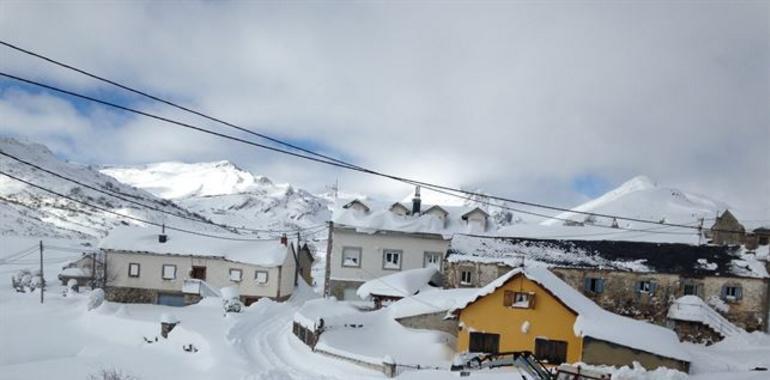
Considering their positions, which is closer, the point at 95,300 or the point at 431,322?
the point at 431,322

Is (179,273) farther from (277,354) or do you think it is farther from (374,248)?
(277,354)

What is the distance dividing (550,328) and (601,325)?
226 cm

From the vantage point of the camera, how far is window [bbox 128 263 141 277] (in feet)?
140

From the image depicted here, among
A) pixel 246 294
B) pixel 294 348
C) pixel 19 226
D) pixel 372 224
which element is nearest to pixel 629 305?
pixel 372 224

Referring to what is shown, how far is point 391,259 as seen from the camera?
127 ft

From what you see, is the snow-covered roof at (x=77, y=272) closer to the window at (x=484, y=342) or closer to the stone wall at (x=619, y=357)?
the window at (x=484, y=342)

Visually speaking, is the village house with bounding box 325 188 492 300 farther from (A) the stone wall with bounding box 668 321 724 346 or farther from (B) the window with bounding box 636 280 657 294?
(A) the stone wall with bounding box 668 321 724 346

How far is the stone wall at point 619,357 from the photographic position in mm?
20625

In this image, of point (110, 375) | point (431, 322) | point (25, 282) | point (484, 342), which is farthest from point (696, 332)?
point (25, 282)

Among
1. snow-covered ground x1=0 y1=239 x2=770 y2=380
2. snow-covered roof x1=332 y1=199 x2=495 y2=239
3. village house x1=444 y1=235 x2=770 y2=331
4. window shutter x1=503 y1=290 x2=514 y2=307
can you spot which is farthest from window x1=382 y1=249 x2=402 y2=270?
→ window shutter x1=503 y1=290 x2=514 y2=307

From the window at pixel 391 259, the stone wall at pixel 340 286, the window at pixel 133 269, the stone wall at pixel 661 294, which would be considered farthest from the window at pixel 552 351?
the window at pixel 133 269

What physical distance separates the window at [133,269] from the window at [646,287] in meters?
40.7

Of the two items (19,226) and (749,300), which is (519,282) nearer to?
(749,300)

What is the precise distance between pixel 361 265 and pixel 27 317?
2437cm
